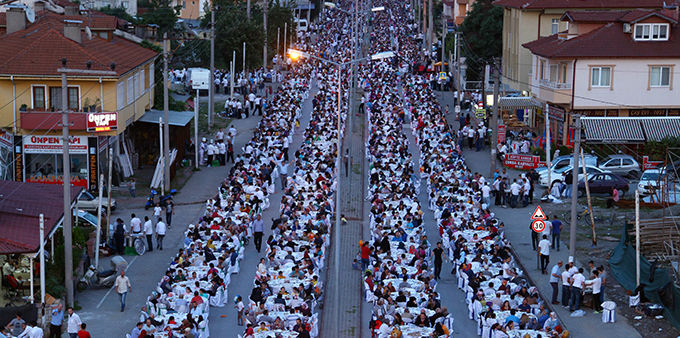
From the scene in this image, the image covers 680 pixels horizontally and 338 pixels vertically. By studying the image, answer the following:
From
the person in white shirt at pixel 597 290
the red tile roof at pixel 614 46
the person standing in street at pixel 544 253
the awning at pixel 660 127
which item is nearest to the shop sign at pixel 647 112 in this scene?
the red tile roof at pixel 614 46

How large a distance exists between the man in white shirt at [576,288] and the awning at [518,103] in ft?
98.5

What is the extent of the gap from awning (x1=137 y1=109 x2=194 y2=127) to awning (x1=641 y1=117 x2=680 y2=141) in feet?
71.5

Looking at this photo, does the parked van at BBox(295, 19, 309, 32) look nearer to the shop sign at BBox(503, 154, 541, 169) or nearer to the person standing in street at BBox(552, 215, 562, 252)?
the shop sign at BBox(503, 154, 541, 169)

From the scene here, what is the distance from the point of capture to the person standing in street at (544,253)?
2687 centimetres

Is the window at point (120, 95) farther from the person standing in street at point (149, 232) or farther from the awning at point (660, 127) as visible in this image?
the awning at point (660, 127)

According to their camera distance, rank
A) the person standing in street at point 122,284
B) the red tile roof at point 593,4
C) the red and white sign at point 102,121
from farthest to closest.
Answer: the red tile roof at point 593,4, the red and white sign at point 102,121, the person standing in street at point 122,284

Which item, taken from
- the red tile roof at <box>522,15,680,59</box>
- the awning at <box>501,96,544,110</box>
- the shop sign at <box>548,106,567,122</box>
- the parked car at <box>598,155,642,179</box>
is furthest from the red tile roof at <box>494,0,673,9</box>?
the parked car at <box>598,155,642,179</box>

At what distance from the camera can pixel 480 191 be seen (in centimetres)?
3441

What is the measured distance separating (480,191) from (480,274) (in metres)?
10.7

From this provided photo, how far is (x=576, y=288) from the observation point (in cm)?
2358

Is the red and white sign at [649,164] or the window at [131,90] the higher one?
the window at [131,90]

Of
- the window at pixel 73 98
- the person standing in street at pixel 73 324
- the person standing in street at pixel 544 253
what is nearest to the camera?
the person standing in street at pixel 73 324

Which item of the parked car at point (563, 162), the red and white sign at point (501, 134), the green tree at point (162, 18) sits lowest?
the parked car at point (563, 162)

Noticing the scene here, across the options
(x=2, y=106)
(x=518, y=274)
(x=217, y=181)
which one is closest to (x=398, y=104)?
(x=217, y=181)
